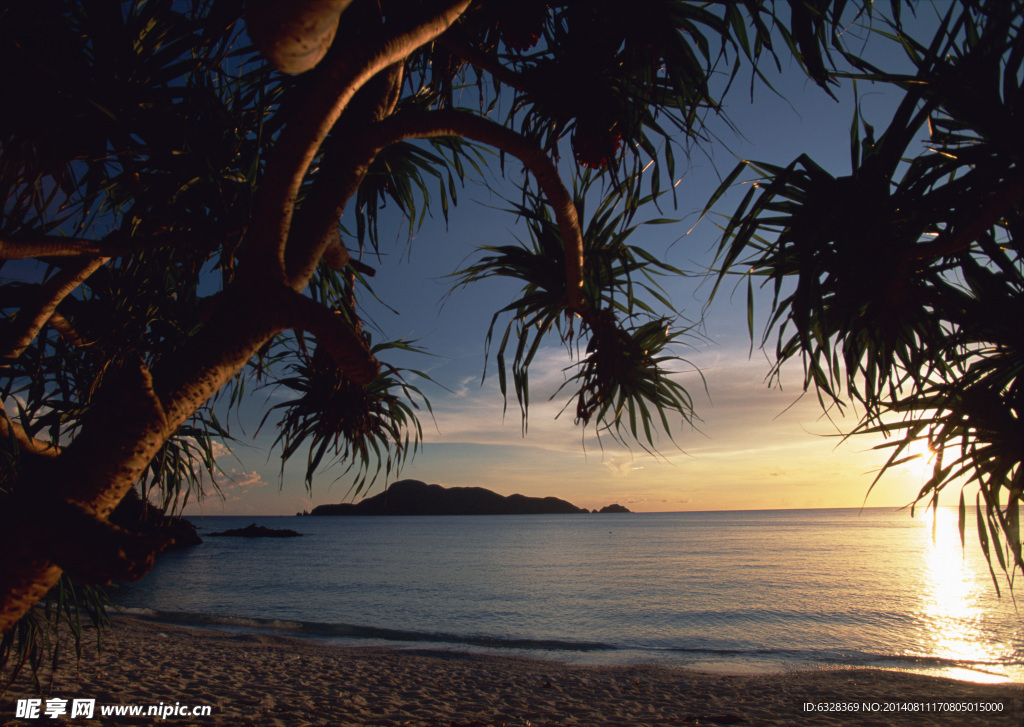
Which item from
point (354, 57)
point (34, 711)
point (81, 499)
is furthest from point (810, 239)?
Answer: point (34, 711)

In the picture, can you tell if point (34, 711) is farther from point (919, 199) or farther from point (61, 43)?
point (919, 199)

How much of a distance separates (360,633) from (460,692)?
245 inches

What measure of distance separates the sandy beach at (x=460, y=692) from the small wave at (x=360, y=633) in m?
2.20

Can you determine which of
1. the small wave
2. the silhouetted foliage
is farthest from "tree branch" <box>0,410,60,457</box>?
the small wave

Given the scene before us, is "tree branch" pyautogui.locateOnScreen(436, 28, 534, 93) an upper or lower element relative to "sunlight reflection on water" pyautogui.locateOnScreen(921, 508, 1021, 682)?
upper

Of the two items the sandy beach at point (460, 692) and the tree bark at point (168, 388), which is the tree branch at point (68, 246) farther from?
the sandy beach at point (460, 692)

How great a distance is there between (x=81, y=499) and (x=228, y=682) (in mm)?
6994

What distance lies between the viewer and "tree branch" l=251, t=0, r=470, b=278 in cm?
99

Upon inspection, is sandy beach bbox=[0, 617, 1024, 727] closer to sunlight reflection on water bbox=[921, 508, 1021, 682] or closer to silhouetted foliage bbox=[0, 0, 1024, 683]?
sunlight reflection on water bbox=[921, 508, 1021, 682]

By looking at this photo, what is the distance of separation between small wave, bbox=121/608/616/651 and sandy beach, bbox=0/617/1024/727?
220 cm

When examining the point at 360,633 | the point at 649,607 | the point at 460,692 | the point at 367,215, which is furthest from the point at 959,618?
the point at 367,215

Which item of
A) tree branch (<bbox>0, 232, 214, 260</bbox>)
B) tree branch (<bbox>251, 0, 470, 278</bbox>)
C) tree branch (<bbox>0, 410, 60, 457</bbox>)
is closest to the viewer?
tree branch (<bbox>251, 0, 470, 278</bbox>)

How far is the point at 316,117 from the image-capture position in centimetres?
101

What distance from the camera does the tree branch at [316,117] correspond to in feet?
3.26
